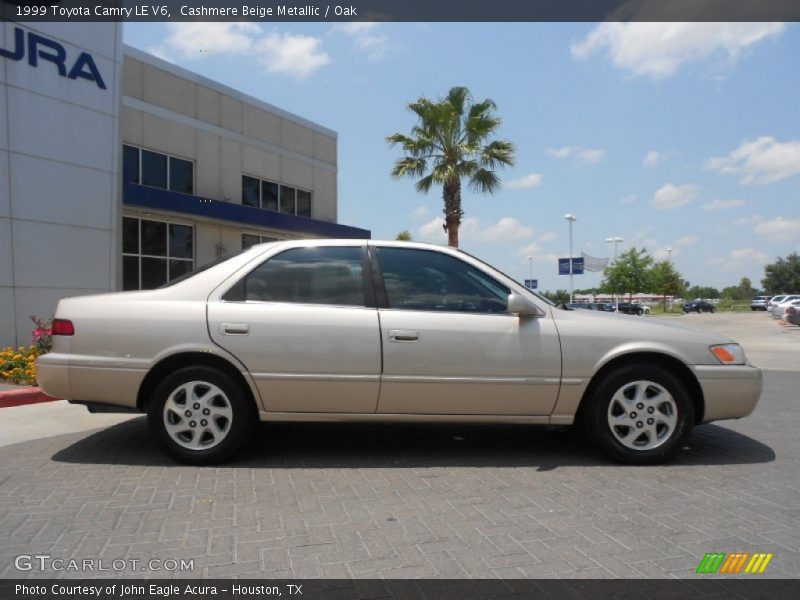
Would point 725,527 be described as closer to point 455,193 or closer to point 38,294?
point 38,294

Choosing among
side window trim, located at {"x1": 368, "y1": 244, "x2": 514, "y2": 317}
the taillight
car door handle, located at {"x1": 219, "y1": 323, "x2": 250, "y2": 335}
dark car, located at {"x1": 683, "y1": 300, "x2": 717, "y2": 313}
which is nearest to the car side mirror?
side window trim, located at {"x1": 368, "y1": 244, "x2": 514, "y2": 317}

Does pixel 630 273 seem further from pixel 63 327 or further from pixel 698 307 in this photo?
pixel 63 327

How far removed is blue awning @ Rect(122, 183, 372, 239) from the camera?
1350cm

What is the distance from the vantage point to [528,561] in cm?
282

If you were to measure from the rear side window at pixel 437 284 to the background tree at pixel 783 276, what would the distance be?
3370 inches

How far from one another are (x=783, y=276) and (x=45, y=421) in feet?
294

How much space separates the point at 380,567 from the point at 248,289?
2.31 metres

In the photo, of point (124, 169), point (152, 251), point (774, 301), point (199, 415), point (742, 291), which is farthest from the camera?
point (742, 291)

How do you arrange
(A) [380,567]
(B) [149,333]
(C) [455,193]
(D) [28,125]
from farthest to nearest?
(C) [455,193] < (D) [28,125] < (B) [149,333] < (A) [380,567]

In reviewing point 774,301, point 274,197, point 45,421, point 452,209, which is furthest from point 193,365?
point 774,301

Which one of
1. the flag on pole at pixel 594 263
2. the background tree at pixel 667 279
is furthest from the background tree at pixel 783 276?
the flag on pole at pixel 594 263

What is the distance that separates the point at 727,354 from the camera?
14.4 ft

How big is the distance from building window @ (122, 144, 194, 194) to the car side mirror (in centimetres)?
1318

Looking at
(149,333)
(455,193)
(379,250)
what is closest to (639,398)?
(379,250)
